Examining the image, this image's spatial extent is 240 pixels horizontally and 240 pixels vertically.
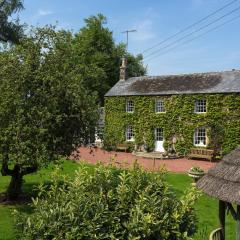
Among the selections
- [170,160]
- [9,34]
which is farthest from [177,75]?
[9,34]

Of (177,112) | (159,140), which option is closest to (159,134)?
(159,140)

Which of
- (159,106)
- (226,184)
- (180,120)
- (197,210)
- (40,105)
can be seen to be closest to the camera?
(226,184)

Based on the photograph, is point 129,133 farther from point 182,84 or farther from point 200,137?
point 200,137

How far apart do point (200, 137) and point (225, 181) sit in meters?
27.4

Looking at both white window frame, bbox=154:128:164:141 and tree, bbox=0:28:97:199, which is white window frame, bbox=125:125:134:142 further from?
tree, bbox=0:28:97:199

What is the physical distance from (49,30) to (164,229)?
42.8ft

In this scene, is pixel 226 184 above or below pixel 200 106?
below

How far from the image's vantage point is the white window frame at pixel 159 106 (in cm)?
4038

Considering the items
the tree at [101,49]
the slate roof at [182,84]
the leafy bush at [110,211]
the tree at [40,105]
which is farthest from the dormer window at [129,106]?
the leafy bush at [110,211]

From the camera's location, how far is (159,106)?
40656 mm

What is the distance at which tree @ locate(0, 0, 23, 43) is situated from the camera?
121ft

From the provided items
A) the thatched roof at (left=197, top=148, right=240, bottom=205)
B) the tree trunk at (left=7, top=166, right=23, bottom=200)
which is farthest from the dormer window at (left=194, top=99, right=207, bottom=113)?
the thatched roof at (left=197, top=148, right=240, bottom=205)

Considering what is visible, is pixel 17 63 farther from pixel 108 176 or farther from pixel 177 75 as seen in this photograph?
pixel 177 75

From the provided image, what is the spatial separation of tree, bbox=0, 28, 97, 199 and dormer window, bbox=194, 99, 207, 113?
2088 centimetres
